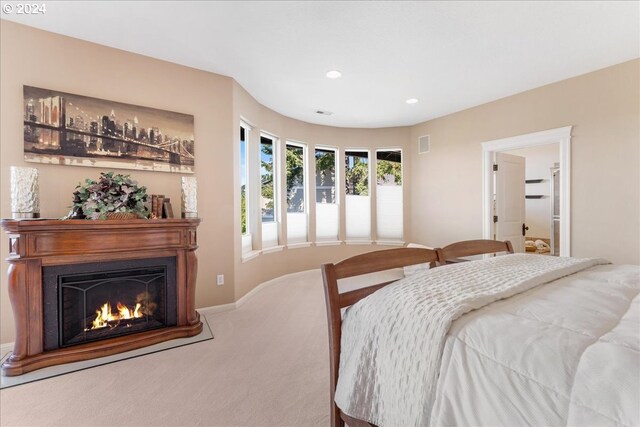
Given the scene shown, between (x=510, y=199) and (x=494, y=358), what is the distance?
419 centimetres

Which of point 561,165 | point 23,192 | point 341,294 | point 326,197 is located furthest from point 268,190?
point 561,165

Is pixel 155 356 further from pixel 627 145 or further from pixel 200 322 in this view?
pixel 627 145

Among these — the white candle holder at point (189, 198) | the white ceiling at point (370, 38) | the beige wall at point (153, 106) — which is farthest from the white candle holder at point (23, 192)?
the white ceiling at point (370, 38)

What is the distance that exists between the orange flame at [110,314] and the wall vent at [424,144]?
464cm

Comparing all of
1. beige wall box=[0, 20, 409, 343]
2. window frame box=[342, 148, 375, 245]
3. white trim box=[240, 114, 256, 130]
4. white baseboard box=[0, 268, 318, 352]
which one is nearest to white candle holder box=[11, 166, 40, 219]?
beige wall box=[0, 20, 409, 343]

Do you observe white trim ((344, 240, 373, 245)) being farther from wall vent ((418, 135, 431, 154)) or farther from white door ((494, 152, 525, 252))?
white door ((494, 152, 525, 252))

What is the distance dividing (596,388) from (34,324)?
122 inches

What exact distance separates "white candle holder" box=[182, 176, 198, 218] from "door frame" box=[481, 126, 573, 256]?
386 centimetres

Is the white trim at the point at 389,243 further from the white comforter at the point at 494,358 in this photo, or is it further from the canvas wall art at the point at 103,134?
the white comforter at the point at 494,358

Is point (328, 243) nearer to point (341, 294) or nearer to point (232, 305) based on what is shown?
point (232, 305)

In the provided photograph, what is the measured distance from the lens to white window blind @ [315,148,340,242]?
5199 millimetres

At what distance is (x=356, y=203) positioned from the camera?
17.7 ft

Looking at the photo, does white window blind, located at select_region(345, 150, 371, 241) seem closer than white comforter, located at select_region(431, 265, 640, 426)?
No

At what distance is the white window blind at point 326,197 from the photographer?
520 cm
